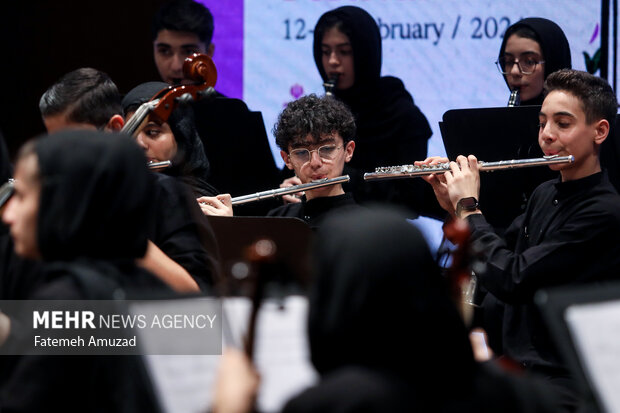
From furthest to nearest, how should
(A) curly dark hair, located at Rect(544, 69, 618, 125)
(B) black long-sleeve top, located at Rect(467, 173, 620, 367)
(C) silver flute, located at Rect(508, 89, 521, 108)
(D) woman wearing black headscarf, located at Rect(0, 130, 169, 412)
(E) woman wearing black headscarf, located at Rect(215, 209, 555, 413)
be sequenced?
(C) silver flute, located at Rect(508, 89, 521, 108) < (A) curly dark hair, located at Rect(544, 69, 618, 125) < (B) black long-sleeve top, located at Rect(467, 173, 620, 367) < (D) woman wearing black headscarf, located at Rect(0, 130, 169, 412) < (E) woman wearing black headscarf, located at Rect(215, 209, 555, 413)

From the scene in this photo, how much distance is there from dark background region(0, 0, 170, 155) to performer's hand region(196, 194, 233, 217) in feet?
6.90

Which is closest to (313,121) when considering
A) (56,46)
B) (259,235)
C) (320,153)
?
(320,153)

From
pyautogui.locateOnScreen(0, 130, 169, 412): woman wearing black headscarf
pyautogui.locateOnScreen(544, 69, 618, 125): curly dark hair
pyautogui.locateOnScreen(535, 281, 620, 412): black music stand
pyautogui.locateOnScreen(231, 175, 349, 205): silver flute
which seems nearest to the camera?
pyautogui.locateOnScreen(535, 281, 620, 412): black music stand

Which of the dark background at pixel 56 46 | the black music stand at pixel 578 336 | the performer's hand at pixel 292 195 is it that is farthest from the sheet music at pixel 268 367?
the dark background at pixel 56 46

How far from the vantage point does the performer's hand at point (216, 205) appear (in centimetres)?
348

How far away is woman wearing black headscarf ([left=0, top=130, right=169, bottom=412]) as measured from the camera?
72.6 inches

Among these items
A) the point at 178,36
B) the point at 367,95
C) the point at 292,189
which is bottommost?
the point at 292,189

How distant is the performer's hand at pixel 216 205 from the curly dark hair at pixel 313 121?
0.39m

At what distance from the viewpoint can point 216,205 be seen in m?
3.52

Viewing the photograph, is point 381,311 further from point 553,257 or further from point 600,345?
point 553,257

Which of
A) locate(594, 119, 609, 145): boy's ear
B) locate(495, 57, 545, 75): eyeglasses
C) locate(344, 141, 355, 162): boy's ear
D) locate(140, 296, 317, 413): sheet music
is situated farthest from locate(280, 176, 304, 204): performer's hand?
locate(140, 296, 317, 413): sheet music

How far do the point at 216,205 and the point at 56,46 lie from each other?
8.04 feet

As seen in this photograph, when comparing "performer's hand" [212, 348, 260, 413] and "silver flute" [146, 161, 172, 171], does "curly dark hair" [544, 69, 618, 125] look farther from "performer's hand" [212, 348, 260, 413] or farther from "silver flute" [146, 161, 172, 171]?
"performer's hand" [212, 348, 260, 413]

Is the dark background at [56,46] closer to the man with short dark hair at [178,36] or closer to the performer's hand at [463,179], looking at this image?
the man with short dark hair at [178,36]
